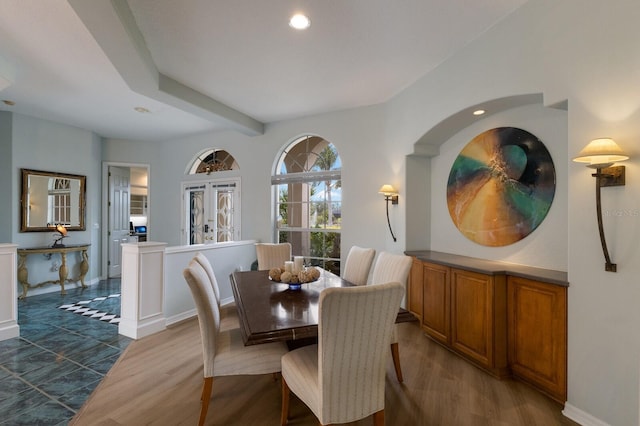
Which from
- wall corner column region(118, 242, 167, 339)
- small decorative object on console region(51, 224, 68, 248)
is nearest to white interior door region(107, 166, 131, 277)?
small decorative object on console region(51, 224, 68, 248)

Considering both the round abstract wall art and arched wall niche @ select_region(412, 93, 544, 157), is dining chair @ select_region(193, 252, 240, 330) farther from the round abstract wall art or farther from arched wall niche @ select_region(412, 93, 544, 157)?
arched wall niche @ select_region(412, 93, 544, 157)

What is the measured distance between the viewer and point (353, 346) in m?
1.48

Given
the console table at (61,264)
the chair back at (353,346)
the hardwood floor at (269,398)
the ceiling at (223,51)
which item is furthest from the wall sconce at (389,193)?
the console table at (61,264)

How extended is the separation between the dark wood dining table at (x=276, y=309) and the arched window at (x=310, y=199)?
6.49 ft

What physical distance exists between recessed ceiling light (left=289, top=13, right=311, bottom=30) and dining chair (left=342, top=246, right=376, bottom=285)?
2057mm

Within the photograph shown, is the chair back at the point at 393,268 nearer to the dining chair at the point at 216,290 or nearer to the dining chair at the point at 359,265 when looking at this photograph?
the dining chair at the point at 359,265

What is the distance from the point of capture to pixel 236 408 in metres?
2.08

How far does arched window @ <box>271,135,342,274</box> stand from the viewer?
15.4 feet

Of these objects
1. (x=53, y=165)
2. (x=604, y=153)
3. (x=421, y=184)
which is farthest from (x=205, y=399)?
(x=53, y=165)

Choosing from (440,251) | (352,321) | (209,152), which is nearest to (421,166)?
(440,251)

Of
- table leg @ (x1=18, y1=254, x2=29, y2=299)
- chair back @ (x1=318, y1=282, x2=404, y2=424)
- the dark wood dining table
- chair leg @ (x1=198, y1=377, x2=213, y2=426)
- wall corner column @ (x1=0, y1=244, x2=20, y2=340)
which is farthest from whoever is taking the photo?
table leg @ (x1=18, y1=254, x2=29, y2=299)

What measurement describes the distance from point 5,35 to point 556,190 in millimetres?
4792

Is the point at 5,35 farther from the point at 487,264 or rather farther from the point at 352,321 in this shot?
the point at 487,264

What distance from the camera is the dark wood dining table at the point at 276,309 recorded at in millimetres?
1564
